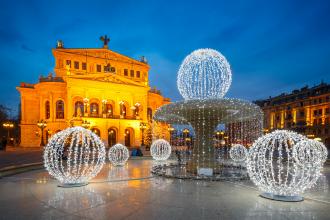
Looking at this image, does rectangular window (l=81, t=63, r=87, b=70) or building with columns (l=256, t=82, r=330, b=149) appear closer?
rectangular window (l=81, t=63, r=87, b=70)

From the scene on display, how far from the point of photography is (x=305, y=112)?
59.0m

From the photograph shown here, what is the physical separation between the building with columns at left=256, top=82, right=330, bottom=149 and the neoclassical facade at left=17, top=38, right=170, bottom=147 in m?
25.3

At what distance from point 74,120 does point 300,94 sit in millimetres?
50277

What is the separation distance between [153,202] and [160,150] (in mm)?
12451

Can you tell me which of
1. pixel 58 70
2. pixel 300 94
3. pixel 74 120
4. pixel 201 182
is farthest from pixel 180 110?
pixel 300 94

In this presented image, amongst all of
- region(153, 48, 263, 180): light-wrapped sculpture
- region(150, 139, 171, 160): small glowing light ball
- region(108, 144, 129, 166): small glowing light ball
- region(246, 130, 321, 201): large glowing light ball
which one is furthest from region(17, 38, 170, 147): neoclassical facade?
region(246, 130, 321, 201): large glowing light ball

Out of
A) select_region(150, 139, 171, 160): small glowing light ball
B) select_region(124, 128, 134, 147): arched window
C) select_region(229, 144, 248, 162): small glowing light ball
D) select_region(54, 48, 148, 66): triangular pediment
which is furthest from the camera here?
select_region(54, 48, 148, 66): triangular pediment

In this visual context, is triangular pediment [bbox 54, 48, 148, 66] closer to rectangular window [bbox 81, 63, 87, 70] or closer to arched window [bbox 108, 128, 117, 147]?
rectangular window [bbox 81, 63, 87, 70]

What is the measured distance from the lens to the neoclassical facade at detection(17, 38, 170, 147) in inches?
1640

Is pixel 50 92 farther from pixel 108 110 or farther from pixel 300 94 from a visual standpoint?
pixel 300 94

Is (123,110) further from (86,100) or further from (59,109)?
(59,109)

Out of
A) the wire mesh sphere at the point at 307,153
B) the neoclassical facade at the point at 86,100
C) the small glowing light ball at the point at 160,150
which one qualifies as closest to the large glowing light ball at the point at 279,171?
the wire mesh sphere at the point at 307,153

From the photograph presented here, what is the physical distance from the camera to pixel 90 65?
158ft

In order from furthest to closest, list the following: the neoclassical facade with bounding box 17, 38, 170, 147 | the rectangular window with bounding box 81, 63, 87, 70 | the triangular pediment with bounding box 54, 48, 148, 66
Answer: the rectangular window with bounding box 81, 63, 87, 70, the triangular pediment with bounding box 54, 48, 148, 66, the neoclassical facade with bounding box 17, 38, 170, 147
